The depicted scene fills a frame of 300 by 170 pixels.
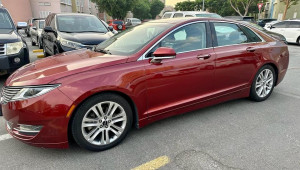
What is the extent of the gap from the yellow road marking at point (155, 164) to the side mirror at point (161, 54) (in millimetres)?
1175

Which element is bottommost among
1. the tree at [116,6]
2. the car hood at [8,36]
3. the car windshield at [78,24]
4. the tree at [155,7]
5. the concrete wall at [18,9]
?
the car hood at [8,36]

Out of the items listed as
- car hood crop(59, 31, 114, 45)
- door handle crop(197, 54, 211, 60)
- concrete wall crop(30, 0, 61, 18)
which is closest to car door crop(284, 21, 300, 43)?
car hood crop(59, 31, 114, 45)

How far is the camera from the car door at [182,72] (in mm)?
2812

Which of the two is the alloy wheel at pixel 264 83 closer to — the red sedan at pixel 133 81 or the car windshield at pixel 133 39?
the red sedan at pixel 133 81

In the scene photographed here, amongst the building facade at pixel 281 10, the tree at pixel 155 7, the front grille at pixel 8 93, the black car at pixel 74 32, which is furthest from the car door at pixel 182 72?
the tree at pixel 155 7

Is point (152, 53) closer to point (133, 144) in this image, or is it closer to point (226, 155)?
point (133, 144)

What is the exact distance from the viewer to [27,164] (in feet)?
7.86

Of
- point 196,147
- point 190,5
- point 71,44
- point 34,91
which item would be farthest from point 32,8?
point 190,5

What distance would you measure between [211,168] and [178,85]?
113cm

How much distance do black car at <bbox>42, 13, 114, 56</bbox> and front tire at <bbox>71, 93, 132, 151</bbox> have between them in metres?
3.33

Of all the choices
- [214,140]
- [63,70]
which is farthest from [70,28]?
[214,140]

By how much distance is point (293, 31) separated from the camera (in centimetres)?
1282

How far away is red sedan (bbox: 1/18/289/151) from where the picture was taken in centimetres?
229

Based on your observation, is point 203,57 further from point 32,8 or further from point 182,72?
point 32,8
